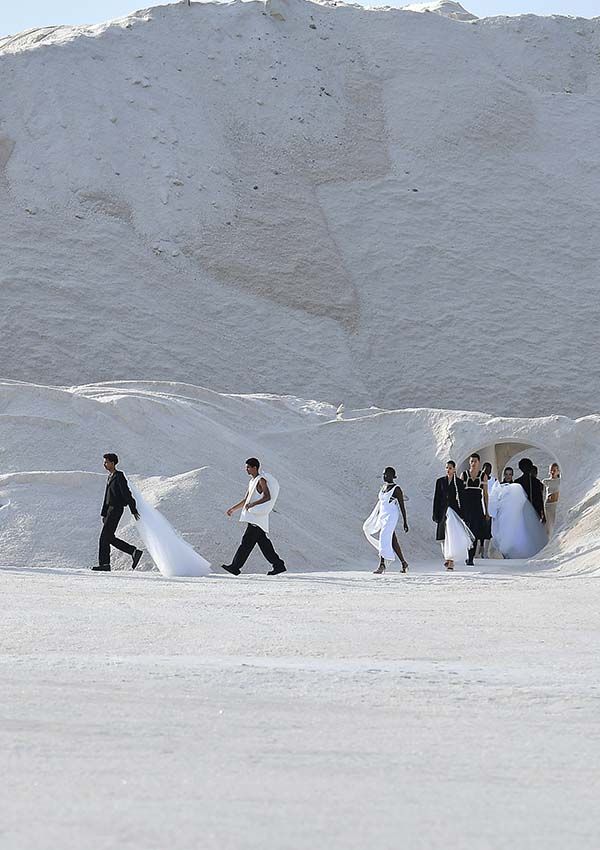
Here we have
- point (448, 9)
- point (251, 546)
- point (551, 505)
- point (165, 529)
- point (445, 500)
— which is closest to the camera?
point (165, 529)

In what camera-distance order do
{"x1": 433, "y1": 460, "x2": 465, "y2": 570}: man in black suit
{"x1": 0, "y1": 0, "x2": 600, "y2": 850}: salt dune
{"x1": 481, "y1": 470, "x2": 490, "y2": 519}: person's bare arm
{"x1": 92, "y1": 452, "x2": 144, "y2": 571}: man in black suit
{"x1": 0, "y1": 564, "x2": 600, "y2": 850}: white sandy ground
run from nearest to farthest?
{"x1": 0, "y1": 564, "x2": 600, "y2": 850}: white sandy ground < {"x1": 0, "y1": 0, "x2": 600, "y2": 850}: salt dune < {"x1": 92, "y1": 452, "x2": 144, "y2": 571}: man in black suit < {"x1": 433, "y1": 460, "x2": 465, "y2": 570}: man in black suit < {"x1": 481, "y1": 470, "x2": 490, "y2": 519}: person's bare arm

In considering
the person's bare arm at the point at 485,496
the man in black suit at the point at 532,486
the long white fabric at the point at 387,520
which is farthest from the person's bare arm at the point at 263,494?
the man in black suit at the point at 532,486

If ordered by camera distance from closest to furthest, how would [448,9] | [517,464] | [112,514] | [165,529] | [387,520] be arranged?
[165,529]
[112,514]
[387,520]
[517,464]
[448,9]

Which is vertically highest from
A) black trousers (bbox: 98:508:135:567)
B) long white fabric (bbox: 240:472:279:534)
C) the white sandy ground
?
long white fabric (bbox: 240:472:279:534)

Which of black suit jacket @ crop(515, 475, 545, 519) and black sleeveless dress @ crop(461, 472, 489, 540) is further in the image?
black suit jacket @ crop(515, 475, 545, 519)

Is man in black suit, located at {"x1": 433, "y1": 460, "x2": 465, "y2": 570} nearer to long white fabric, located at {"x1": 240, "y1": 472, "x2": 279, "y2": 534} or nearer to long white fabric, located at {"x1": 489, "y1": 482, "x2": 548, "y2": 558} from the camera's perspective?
long white fabric, located at {"x1": 240, "y1": 472, "x2": 279, "y2": 534}

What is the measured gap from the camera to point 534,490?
58.4 ft

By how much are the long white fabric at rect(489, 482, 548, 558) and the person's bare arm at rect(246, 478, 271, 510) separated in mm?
5646

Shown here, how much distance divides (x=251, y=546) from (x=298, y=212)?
23.4 m

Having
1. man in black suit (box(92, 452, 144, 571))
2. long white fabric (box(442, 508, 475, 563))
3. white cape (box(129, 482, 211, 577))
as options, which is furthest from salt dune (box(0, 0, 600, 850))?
man in black suit (box(92, 452, 144, 571))

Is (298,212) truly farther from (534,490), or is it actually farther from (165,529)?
(165,529)

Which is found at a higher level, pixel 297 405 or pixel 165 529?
pixel 297 405

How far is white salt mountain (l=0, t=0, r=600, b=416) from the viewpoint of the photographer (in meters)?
31.0

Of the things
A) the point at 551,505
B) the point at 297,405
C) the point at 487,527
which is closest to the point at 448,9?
the point at 297,405
